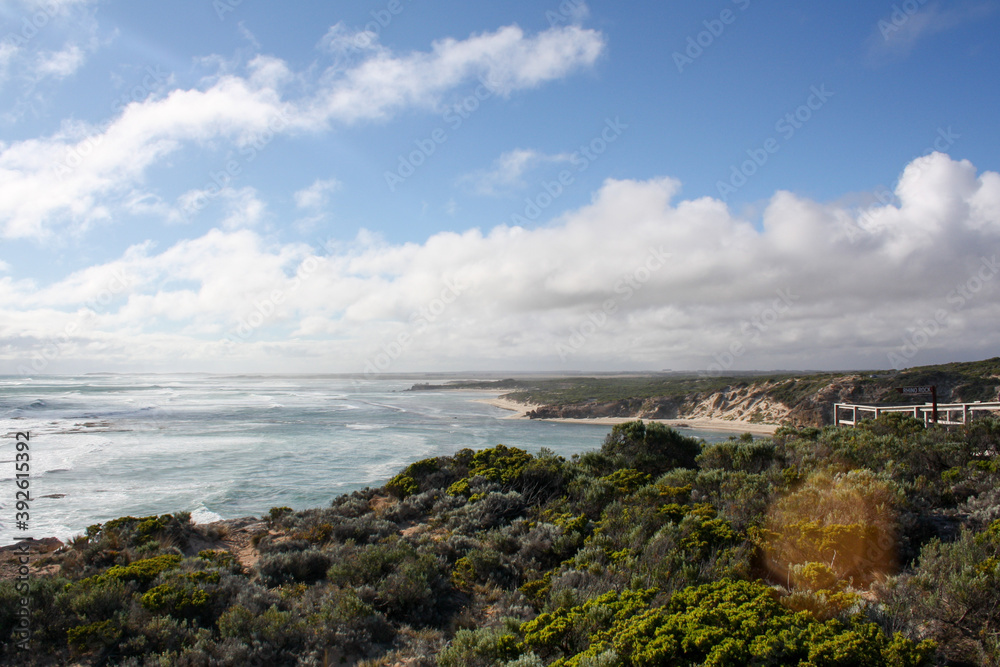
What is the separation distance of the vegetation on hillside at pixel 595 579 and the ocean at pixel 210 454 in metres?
7.20

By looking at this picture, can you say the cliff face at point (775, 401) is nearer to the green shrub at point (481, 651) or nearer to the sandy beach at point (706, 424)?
the sandy beach at point (706, 424)

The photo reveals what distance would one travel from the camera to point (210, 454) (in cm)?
2781

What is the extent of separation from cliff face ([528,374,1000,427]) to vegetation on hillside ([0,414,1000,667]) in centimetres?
3796

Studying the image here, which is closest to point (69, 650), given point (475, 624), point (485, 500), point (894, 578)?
point (475, 624)

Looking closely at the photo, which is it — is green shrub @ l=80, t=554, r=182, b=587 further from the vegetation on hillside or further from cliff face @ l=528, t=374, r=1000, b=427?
cliff face @ l=528, t=374, r=1000, b=427

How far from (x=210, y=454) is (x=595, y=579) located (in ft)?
88.2

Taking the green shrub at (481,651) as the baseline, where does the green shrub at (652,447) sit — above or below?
above

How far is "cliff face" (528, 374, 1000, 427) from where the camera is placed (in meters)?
42.9

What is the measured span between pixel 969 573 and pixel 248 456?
93.2ft

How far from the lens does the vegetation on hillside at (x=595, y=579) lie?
481 cm

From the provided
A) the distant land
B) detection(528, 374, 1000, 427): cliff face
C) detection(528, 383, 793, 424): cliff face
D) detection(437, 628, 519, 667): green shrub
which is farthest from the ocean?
detection(437, 628, 519, 667): green shrub

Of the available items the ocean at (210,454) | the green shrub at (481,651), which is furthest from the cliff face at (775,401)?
the green shrub at (481,651)

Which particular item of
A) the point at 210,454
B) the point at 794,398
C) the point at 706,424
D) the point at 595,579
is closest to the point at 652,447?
the point at 595,579

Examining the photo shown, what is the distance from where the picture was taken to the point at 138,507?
1648 centimetres
